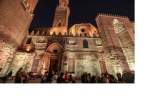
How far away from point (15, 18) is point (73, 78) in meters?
1.30

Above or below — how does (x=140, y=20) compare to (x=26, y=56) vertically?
above

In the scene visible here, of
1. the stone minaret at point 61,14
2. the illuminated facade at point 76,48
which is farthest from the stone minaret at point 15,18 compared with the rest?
the stone minaret at point 61,14

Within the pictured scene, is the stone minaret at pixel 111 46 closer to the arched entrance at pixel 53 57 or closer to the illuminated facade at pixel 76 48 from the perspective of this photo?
the illuminated facade at pixel 76 48

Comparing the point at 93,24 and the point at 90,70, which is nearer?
the point at 90,70

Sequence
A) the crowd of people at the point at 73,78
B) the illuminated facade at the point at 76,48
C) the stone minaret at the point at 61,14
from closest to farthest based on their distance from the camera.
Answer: the crowd of people at the point at 73,78 → the illuminated facade at the point at 76,48 → the stone minaret at the point at 61,14

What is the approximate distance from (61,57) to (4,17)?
106 centimetres

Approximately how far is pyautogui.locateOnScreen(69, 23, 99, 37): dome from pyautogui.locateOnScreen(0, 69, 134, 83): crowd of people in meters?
0.68

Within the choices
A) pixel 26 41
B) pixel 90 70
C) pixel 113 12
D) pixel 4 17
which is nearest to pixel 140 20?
pixel 113 12

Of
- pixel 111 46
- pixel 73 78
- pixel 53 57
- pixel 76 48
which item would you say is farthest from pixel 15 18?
pixel 111 46

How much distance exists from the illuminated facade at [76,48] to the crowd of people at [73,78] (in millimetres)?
62

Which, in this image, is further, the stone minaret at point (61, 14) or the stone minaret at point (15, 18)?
the stone minaret at point (61, 14)

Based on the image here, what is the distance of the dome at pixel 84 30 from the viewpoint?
3.18 metres

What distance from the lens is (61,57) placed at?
10.1 ft
